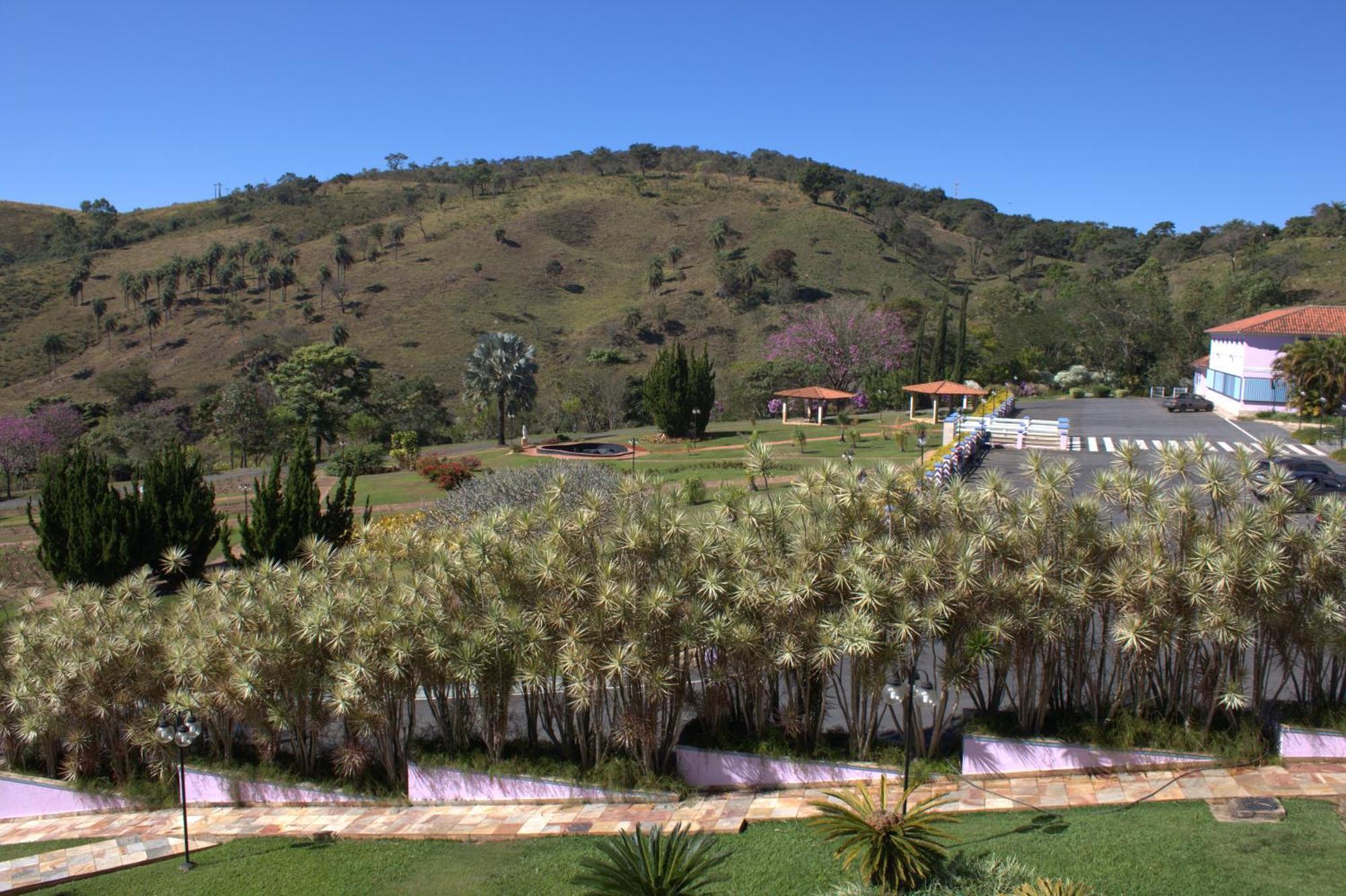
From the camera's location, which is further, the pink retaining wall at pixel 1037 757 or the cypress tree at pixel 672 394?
the cypress tree at pixel 672 394

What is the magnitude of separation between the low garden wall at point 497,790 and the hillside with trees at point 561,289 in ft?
110

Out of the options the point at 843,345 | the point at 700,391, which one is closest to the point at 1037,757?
the point at 700,391

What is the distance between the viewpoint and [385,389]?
54.5 metres

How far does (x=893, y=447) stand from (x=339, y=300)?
54.7 metres

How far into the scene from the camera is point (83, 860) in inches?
509

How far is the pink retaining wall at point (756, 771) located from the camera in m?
13.9

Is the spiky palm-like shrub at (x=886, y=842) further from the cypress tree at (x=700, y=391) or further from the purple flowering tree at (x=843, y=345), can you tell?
the purple flowering tree at (x=843, y=345)

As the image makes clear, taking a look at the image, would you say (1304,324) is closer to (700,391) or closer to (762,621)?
(700,391)

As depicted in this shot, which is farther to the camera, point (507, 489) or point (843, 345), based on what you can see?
point (843, 345)

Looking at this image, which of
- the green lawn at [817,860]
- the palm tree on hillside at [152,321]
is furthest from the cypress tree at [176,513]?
the palm tree on hillside at [152,321]

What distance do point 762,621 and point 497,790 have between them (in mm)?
4824

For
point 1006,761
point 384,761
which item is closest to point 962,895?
point 1006,761

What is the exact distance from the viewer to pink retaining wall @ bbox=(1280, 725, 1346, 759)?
42.2 ft

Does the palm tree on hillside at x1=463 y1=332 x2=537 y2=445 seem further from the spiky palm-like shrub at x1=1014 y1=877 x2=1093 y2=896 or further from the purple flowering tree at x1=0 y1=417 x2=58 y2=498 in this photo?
the spiky palm-like shrub at x1=1014 y1=877 x2=1093 y2=896
